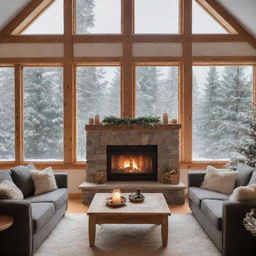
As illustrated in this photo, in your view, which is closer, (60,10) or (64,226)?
(64,226)

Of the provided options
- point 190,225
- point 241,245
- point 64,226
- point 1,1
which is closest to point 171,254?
point 241,245

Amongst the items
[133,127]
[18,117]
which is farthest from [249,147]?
[18,117]

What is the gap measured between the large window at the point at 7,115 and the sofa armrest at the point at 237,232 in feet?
15.7

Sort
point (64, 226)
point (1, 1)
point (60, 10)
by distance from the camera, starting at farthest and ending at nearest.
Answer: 1. point (60, 10)
2. point (1, 1)
3. point (64, 226)

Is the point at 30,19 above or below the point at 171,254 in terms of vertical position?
above

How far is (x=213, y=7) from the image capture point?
244 inches

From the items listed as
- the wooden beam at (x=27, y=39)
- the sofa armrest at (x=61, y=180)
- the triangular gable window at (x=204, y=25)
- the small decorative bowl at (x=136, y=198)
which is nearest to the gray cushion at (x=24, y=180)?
the sofa armrest at (x=61, y=180)

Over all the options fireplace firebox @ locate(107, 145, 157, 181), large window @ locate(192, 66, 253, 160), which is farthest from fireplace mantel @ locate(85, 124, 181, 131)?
large window @ locate(192, 66, 253, 160)

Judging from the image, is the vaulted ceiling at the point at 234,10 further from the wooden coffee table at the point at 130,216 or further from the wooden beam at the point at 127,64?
the wooden coffee table at the point at 130,216

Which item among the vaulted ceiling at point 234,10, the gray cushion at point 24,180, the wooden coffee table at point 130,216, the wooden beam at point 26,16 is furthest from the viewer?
the wooden beam at point 26,16

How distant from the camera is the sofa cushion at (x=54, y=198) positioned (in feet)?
13.5

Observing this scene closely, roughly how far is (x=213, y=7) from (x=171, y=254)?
4.99 metres

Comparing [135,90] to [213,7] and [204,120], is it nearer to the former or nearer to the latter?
[204,120]

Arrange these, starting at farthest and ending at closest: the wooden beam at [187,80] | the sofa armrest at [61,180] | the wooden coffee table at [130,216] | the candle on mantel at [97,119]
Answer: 1. the wooden beam at [187,80]
2. the candle on mantel at [97,119]
3. the sofa armrest at [61,180]
4. the wooden coffee table at [130,216]
